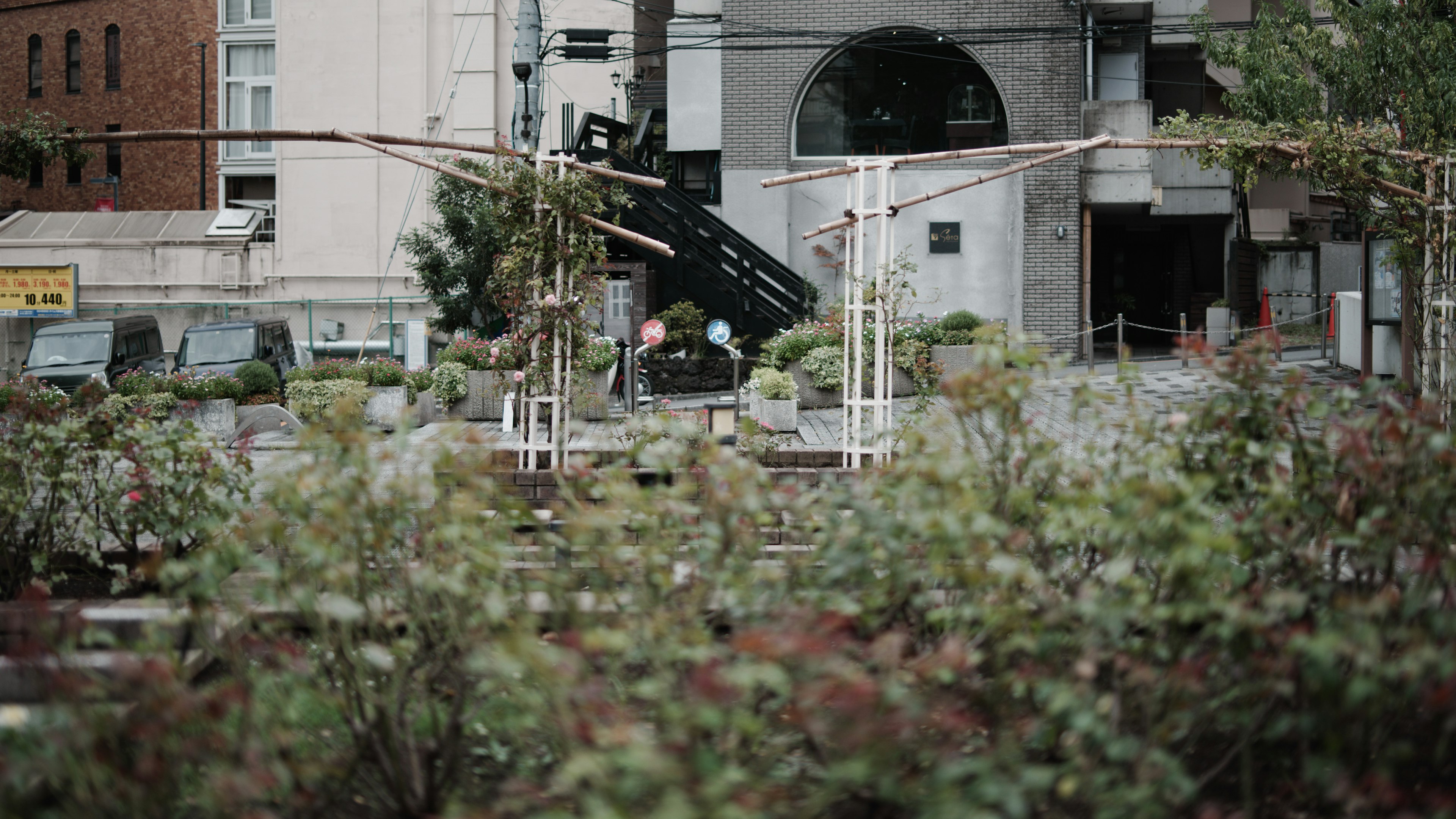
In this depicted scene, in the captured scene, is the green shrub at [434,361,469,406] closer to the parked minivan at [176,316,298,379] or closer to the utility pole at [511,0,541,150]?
the utility pole at [511,0,541,150]

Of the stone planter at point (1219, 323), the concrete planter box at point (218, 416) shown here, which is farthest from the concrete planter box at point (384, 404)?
the stone planter at point (1219, 323)

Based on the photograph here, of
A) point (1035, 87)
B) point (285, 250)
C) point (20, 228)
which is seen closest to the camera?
point (1035, 87)

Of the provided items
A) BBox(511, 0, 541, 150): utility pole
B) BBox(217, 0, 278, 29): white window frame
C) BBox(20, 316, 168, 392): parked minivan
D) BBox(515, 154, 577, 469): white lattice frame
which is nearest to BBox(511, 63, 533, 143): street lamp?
BBox(511, 0, 541, 150): utility pole

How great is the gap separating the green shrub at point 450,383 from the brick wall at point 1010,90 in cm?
912

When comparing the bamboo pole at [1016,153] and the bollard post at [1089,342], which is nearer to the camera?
the bamboo pole at [1016,153]

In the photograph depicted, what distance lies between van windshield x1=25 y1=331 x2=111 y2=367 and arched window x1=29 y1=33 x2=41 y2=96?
2602cm

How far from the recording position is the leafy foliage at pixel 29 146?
10.2 metres

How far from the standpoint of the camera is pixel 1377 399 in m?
4.04

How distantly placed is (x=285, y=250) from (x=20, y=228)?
9.36 meters

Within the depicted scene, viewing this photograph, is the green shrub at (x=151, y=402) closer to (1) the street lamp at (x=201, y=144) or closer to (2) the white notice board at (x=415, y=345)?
(2) the white notice board at (x=415, y=345)

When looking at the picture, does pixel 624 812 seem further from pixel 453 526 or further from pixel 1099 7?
pixel 1099 7

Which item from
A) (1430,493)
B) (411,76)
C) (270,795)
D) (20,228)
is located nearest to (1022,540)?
(1430,493)

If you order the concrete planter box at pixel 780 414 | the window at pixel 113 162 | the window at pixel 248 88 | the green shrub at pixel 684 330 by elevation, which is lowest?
the concrete planter box at pixel 780 414

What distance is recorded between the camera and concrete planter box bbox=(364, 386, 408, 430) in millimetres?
16312
